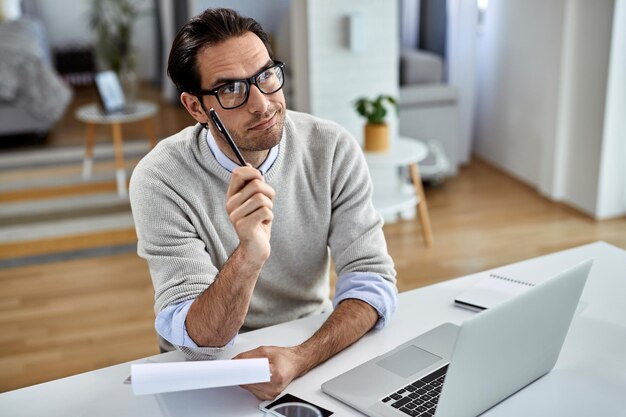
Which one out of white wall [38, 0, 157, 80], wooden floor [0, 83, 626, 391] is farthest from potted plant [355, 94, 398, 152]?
white wall [38, 0, 157, 80]

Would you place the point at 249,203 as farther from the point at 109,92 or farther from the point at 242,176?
the point at 109,92

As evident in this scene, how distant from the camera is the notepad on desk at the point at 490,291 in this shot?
4.72 feet

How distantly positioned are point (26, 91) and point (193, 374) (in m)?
4.72

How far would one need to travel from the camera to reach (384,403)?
1.13 m

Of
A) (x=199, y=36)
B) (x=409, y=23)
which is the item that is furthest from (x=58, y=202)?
(x=199, y=36)

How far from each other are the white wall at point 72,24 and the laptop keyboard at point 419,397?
6.86 meters

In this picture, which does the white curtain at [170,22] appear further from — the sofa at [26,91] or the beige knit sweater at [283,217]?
the beige knit sweater at [283,217]

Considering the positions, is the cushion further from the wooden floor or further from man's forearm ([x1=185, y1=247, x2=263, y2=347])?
man's forearm ([x1=185, y1=247, x2=263, y2=347])

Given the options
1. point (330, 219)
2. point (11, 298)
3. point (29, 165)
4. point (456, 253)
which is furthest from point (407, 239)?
point (29, 165)

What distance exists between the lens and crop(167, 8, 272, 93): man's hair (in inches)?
55.4

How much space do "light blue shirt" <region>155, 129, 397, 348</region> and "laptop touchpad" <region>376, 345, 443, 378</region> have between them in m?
0.12

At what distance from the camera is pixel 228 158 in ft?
4.92

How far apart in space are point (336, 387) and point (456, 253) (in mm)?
2276

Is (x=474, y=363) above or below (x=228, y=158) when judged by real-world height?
below
